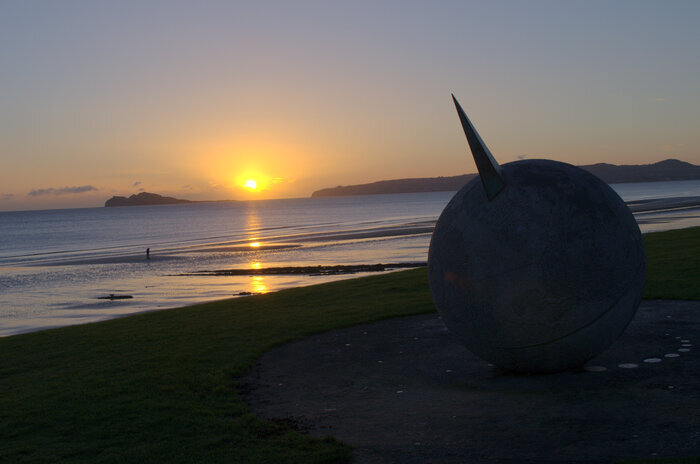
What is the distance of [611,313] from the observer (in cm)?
773

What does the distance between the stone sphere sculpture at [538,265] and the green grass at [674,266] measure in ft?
20.2

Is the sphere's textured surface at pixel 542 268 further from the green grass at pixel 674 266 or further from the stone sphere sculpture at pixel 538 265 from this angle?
the green grass at pixel 674 266

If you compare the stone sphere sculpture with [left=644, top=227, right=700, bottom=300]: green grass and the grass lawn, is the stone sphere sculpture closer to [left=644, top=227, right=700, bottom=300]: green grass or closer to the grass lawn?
the grass lawn

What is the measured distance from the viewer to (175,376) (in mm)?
9750

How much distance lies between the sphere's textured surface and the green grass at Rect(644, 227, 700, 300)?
617 centimetres

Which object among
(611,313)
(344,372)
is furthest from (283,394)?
(611,313)

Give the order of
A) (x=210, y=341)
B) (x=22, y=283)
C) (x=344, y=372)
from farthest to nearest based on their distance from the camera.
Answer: (x=22, y=283)
(x=210, y=341)
(x=344, y=372)

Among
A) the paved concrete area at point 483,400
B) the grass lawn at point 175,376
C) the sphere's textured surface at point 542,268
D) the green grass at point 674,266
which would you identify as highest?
the sphere's textured surface at point 542,268

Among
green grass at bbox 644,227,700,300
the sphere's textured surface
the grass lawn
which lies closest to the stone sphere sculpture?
the sphere's textured surface

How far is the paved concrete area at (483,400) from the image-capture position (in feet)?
19.5

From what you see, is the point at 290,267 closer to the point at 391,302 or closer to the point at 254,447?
the point at 391,302

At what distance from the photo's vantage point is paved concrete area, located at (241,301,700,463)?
19.5 feet

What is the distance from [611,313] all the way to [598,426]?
6.17 ft

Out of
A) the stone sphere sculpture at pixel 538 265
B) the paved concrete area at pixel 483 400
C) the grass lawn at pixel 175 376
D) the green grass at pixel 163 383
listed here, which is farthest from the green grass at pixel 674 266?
the stone sphere sculpture at pixel 538 265
